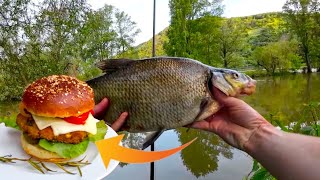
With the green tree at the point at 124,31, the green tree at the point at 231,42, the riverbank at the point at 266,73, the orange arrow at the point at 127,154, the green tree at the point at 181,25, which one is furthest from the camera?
the green tree at the point at 231,42

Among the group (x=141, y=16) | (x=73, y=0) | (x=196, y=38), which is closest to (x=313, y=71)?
(x=196, y=38)

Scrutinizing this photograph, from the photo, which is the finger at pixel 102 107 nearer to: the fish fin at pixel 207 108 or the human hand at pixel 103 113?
the human hand at pixel 103 113

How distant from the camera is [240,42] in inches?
687

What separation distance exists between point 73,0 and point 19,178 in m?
7.53

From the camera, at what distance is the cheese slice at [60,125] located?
37.7 inches

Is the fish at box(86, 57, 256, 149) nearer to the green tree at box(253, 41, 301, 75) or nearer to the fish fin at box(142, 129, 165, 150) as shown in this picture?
the fish fin at box(142, 129, 165, 150)

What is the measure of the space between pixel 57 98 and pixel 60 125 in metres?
0.07

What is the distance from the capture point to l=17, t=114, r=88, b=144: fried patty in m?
0.94

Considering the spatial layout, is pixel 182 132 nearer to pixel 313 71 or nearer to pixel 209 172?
pixel 209 172

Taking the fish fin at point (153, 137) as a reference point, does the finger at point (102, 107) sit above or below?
above

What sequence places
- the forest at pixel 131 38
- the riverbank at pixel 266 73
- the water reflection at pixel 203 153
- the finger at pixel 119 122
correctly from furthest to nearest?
1. the riverbank at pixel 266 73
2. the forest at pixel 131 38
3. the water reflection at pixel 203 153
4. the finger at pixel 119 122

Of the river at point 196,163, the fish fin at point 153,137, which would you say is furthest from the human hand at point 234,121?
the river at point 196,163

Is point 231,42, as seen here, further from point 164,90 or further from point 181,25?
point 164,90

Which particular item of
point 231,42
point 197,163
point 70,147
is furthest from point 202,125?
point 231,42
